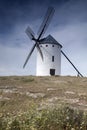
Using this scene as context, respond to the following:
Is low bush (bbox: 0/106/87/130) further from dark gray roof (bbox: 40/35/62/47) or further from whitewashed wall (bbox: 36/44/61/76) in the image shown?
dark gray roof (bbox: 40/35/62/47)

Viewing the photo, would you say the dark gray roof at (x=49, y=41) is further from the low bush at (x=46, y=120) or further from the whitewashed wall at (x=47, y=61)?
the low bush at (x=46, y=120)

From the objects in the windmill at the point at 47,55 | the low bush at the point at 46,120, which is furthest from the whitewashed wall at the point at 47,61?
the low bush at the point at 46,120

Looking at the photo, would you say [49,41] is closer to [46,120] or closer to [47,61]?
[47,61]

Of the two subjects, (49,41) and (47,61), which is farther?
(49,41)

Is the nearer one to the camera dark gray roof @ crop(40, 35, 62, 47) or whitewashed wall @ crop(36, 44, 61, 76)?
whitewashed wall @ crop(36, 44, 61, 76)

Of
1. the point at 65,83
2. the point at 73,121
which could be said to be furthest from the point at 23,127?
the point at 65,83

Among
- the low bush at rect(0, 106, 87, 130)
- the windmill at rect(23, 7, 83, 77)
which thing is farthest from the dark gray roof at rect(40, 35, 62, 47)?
the low bush at rect(0, 106, 87, 130)

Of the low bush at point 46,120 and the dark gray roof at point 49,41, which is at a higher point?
the dark gray roof at point 49,41

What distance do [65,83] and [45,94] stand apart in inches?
527

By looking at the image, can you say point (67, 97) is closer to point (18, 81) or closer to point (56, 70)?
point (18, 81)

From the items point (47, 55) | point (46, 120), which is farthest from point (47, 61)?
point (46, 120)

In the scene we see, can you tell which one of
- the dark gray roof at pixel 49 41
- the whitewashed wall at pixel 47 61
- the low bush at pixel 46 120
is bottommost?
the low bush at pixel 46 120

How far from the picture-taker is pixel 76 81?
2175 inches

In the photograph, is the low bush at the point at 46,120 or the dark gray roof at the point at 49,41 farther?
the dark gray roof at the point at 49,41
